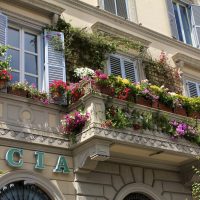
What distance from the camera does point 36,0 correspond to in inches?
488

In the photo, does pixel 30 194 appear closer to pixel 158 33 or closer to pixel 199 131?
pixel 199 131

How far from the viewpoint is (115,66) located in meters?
14.0

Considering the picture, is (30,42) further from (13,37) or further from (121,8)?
(121,8)

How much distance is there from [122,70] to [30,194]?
5.74 m

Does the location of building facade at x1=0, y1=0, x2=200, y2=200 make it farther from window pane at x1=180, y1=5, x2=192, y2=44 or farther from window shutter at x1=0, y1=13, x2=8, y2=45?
window pane at x1=180, y1=5, x2=192, y2=44

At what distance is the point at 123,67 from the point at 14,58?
402 cm

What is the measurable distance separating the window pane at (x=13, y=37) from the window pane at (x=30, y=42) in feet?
0.91

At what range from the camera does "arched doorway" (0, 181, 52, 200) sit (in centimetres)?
950

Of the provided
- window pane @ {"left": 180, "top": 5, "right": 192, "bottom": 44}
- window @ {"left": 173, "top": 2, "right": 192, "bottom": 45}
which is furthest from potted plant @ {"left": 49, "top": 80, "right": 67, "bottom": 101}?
window pane @ {"left": 180, "top": 5, "right": 192, "bottom": 44}

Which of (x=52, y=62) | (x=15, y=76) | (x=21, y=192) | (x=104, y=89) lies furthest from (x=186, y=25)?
(x=21, y=192)

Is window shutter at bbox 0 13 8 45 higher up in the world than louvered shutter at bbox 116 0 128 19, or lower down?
lower down

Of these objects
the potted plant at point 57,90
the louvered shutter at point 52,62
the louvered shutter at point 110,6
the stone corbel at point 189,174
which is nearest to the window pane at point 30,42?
the louvered shutter at point 52,62

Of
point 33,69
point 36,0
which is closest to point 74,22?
point 36,0

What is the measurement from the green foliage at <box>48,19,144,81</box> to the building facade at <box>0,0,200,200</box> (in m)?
0.38
